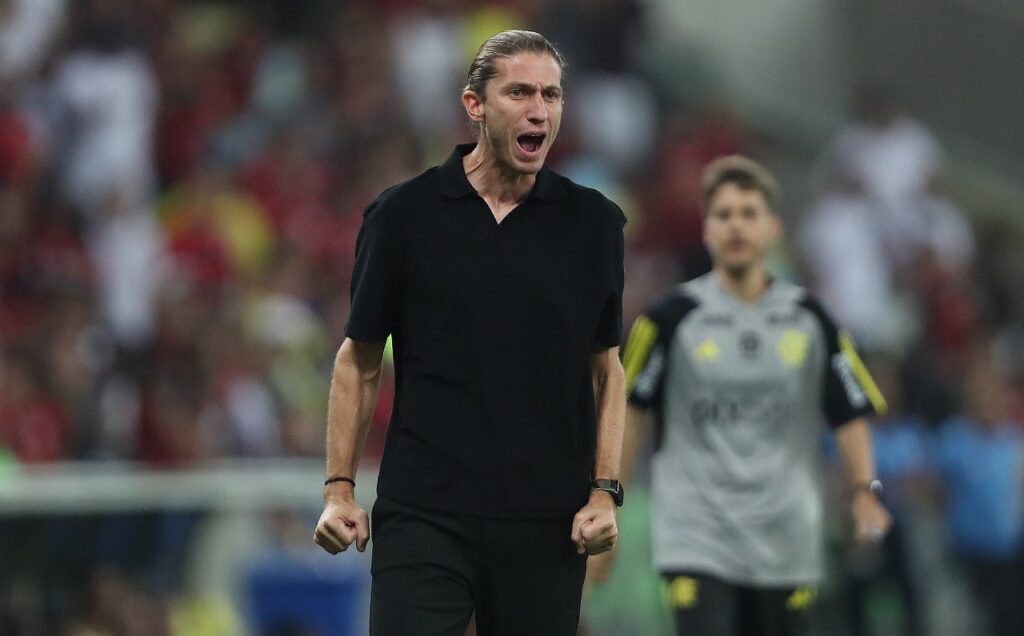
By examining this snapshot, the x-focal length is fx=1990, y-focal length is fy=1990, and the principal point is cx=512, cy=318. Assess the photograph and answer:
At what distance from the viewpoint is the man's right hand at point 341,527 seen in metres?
5.64

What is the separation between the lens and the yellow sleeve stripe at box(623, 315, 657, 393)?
26.9 ft

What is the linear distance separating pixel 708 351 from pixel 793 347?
1.18ft

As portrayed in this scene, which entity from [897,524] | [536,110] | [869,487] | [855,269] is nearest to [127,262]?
[897,524]

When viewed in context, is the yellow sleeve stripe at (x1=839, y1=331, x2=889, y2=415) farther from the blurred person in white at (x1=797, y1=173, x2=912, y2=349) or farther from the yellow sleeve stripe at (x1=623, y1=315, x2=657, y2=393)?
the blurred person in white at (x1=797, y1=173, x2=912, y2=349)

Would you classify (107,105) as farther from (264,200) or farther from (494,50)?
(494,50)

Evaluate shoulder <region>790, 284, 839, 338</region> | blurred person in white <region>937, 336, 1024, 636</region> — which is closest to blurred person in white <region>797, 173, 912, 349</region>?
blurred person in white <region>937, 336, 1024, 636</region>

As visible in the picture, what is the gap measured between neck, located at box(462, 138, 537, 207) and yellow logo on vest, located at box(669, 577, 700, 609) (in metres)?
2.62

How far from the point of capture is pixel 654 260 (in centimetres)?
1608

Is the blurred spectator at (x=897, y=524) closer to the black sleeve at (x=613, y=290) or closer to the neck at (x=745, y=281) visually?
the neck at (x=745, y=281)

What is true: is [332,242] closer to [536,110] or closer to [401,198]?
[401,198]

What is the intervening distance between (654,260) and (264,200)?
10.4 ft

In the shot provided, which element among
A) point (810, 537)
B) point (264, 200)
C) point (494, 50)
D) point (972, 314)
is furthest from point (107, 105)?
point (494, 50)

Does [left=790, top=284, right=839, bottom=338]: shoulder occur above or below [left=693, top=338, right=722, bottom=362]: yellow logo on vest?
above

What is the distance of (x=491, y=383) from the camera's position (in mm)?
5711
